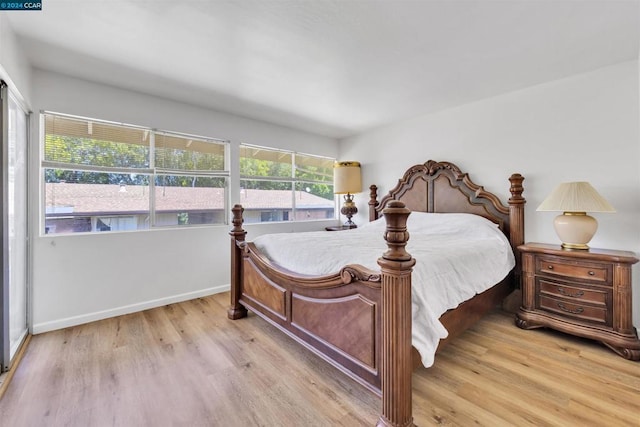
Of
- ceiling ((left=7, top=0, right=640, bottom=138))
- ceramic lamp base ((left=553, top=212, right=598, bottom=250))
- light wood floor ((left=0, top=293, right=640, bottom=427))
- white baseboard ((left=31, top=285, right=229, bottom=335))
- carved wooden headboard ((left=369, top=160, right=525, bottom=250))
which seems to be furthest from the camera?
carved wooden headboard ((left=369, top=160, right=525, bottom=250))

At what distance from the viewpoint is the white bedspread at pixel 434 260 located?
4.61 ft

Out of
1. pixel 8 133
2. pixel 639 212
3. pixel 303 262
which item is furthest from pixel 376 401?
pixel 8 133

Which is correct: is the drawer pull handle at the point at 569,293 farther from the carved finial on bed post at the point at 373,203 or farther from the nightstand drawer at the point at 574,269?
the carved finial on bed post at the point at 373,203

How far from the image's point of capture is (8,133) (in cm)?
184

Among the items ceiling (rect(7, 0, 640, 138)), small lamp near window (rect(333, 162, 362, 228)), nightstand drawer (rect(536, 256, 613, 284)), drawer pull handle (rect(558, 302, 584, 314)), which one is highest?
ceiling (rect(7, 0, 640, 138))

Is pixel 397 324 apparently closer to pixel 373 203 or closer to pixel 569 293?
pixel 569 293

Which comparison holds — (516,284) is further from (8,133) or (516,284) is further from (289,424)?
(8,133)

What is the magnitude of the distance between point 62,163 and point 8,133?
72 centimetres

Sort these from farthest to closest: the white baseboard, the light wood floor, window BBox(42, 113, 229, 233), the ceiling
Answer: window BBox(42, 113, 229, 233), the white baseboard, the ceiling, the light wood floor

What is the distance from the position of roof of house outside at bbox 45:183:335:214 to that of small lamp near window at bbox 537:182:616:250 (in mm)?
3200

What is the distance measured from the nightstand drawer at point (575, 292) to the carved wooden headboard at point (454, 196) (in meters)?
0.56

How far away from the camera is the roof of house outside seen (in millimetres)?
2533

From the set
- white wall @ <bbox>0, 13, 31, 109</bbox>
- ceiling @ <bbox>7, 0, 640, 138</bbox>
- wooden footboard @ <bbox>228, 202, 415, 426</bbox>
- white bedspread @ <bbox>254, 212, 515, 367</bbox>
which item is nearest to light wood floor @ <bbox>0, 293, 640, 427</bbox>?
wooden footboard @ <bbox>228, 202, 415, 426</bbox>

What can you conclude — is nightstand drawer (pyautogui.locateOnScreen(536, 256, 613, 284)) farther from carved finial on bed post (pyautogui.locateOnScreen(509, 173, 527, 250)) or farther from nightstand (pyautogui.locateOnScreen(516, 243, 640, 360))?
carved finial on bed post (pyautogui.locateOnScreen(509, 173, 527, 250))
